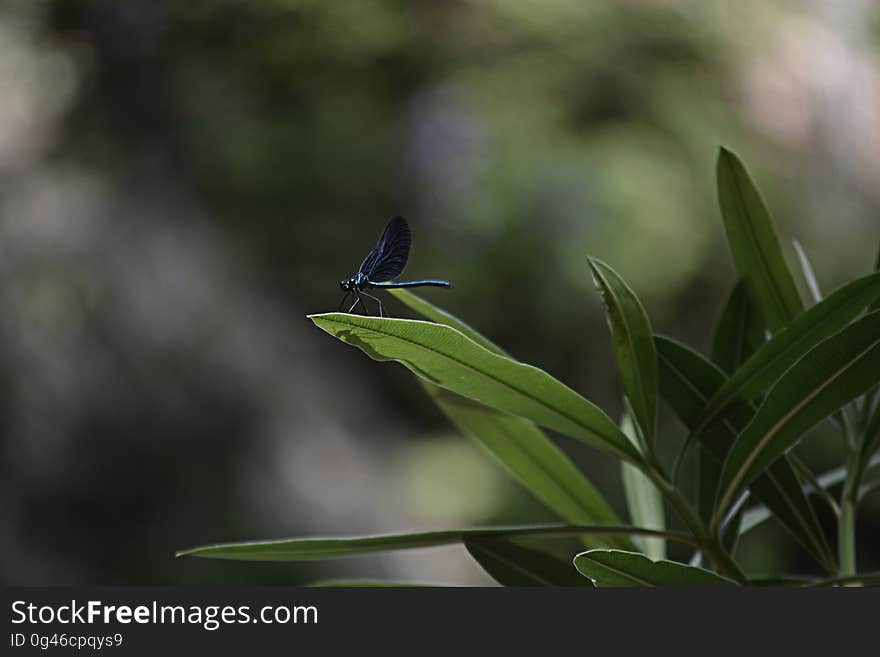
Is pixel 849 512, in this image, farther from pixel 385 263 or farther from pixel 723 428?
pixel 385 263

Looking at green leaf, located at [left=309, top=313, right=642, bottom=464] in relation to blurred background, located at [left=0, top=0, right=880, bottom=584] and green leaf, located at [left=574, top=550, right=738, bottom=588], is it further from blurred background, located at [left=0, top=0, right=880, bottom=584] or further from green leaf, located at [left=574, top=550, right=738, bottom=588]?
blurred background, located at [left=0, top=0, right=880, bottom=584]

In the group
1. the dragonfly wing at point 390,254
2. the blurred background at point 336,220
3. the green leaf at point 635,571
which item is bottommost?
the green leaf at point 635,571

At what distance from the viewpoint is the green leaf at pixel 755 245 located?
306mm

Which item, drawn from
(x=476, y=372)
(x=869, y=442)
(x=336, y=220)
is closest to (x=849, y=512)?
(x=869, y=442)

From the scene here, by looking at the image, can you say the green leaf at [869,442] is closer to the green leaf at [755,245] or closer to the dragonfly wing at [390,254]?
the green leaf at [755,245]

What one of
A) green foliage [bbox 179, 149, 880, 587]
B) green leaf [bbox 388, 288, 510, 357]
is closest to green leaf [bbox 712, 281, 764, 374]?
green foliage [bbox 179, 149, 880, 587]

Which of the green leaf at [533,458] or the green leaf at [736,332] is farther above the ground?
the green leaf at [736,332]

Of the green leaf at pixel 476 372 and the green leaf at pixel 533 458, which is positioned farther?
the green leaf at pixel 533 458

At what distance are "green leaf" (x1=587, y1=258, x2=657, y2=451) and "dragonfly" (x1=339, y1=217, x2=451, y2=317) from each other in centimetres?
7

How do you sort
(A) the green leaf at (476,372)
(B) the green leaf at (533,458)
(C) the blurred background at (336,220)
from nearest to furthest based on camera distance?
(A) the green leaf at (476,372)
(B) the green leaf at (533,458)
(C) the blurred background at (336,220)

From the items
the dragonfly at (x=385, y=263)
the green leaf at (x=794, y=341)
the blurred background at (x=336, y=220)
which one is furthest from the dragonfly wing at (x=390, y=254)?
the blurred background at (x=336, y=220)

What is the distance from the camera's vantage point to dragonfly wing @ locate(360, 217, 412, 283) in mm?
289

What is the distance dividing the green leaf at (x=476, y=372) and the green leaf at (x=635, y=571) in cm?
4

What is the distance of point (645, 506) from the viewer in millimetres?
357
